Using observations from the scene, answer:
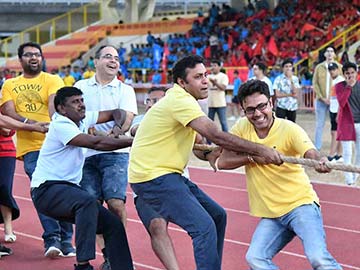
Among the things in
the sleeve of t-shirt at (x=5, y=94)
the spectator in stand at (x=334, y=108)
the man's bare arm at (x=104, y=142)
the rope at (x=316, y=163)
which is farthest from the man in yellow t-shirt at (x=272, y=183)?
the spectator in stand at (x=334, y=108)

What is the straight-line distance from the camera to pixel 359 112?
34.8 ft

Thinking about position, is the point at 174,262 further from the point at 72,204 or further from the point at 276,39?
the point at 276,39

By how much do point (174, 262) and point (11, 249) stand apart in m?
2.34

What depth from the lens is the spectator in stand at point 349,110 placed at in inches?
416

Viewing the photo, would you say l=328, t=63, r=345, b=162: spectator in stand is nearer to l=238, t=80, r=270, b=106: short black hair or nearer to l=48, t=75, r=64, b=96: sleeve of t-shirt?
l=48, t=75, r=64, b=96: sleeve of t-shirt

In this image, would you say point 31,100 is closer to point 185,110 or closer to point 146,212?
point 146,212

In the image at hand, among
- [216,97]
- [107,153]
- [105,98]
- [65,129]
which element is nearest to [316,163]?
[65,129]

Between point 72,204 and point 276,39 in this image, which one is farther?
point 276,39

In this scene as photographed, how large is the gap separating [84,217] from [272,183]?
1.61 meters

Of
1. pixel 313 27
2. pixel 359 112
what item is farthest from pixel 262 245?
pixel 313 27

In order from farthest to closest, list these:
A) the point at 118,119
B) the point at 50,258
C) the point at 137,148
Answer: the point at 50,258
the point at 118,119
the point at 137,148

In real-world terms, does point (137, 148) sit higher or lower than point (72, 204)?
higher

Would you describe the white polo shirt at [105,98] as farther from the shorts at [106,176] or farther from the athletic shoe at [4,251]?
the athletic shoe at [4,251]

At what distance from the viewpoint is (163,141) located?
5.32 metres
